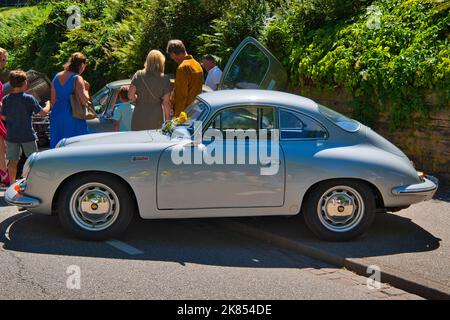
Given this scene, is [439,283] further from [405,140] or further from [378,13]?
[378,13]

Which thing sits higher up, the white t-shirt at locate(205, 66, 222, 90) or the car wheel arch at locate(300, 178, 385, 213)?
the white t-shirt at locate(205, 66, 222, 90)

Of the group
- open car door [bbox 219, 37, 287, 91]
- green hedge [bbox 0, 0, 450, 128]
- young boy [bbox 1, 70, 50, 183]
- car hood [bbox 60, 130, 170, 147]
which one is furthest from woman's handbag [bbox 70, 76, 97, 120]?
green hedge [bbox 0, 0, 450, 128]

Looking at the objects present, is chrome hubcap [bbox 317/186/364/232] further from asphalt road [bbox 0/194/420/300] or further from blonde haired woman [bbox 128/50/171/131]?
blonde haired woman [bbox 128/50/171/131]

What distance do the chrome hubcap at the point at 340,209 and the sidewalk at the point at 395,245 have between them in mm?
194

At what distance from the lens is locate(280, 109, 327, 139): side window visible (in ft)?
22.7

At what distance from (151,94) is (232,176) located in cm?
261

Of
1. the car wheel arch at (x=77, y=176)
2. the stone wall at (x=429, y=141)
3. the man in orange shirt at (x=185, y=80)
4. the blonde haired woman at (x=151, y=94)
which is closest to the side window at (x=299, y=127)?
the car wheel arch at (x=77, y=176)

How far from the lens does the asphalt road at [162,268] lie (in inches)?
215

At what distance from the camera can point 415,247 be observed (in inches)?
266

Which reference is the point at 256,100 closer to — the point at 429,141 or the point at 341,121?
the point at 341,121

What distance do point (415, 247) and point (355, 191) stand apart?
81cm

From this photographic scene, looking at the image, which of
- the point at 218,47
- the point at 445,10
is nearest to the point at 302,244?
the point at 445,10

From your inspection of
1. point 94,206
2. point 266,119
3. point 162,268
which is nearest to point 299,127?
point 266,119

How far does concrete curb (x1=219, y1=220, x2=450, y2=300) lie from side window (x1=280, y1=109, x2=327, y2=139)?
3.53ft
